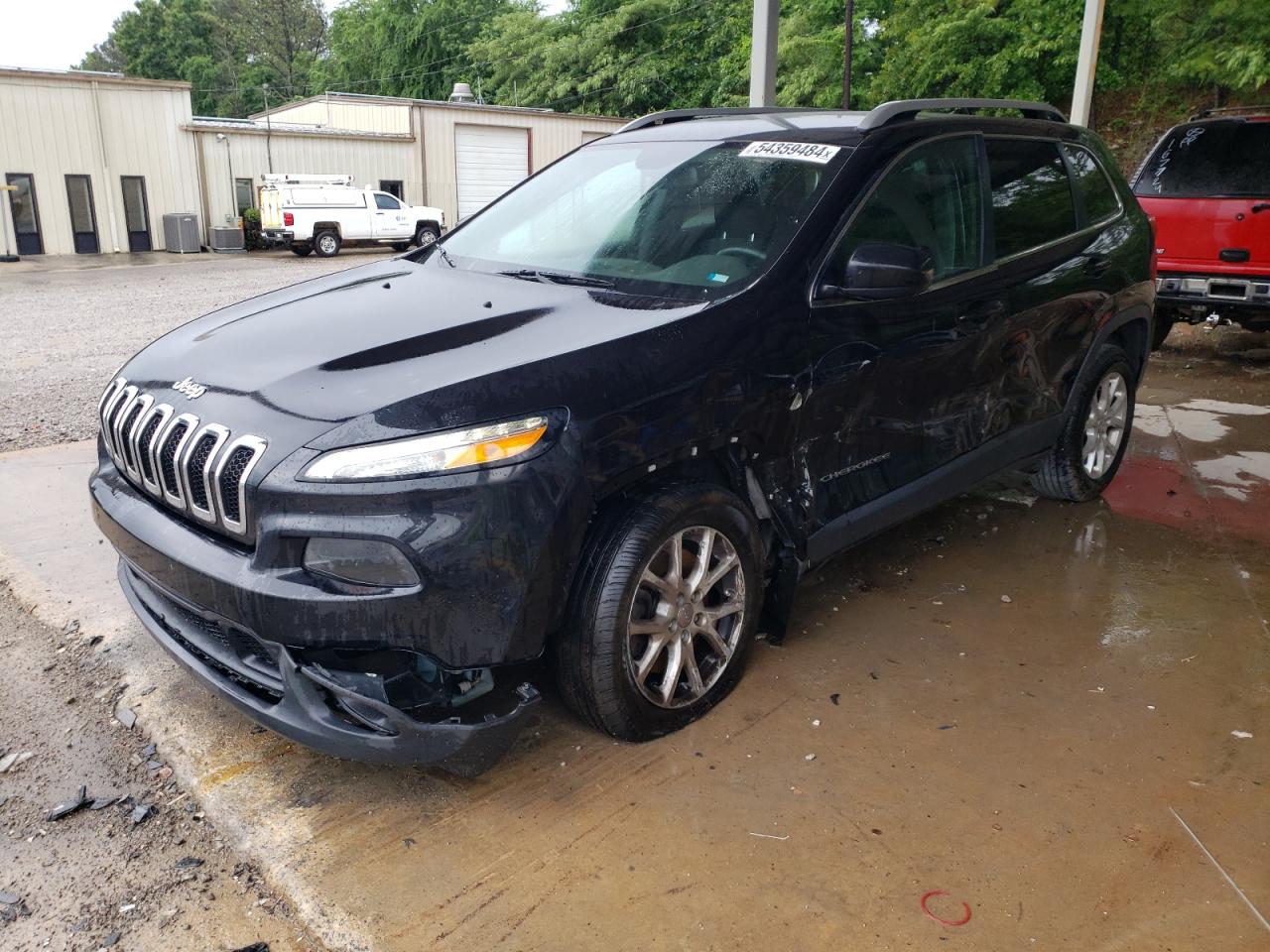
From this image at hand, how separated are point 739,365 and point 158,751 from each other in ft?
6.71

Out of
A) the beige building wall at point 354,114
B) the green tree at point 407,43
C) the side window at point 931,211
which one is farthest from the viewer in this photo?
the green tree at point 407,43

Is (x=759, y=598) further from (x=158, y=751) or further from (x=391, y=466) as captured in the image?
(x=158, y=751)

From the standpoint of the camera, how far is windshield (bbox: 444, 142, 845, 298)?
130 inches

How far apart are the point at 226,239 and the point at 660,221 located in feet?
86.3

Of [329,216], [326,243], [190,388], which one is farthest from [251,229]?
[190,388]

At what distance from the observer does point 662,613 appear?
2.92 metres

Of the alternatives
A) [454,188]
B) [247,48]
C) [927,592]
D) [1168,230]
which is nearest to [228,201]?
[454,188]

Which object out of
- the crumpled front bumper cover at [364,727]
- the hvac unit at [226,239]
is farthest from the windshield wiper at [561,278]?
the hvac unit at [226,239]

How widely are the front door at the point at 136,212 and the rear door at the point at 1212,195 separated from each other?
84.7ft

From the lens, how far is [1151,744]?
3.10 meters

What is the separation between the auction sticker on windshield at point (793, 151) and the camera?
11.5ft

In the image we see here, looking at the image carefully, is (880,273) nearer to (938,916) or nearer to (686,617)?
(686,617)

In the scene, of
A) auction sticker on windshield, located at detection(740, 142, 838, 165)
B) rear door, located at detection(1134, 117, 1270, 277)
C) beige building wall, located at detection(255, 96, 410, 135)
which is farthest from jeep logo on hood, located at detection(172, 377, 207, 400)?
beige building wall, located at detection(255, 96, 410, 135)

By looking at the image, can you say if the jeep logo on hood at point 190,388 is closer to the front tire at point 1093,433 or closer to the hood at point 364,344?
the hood at point 364,344
